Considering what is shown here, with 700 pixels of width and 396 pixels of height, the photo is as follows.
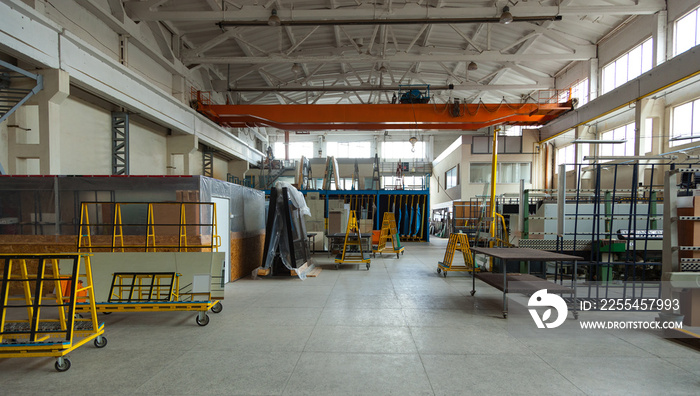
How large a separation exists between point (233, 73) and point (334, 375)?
20.0 meters

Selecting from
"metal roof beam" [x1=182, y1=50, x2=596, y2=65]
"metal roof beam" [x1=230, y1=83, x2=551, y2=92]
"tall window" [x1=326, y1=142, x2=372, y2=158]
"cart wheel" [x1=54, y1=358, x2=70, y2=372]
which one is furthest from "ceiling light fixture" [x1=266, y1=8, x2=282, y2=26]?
"tall window" [x1=326, y1=142, x2=372, y2=158]

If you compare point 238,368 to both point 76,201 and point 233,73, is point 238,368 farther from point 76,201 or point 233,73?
point 233,73

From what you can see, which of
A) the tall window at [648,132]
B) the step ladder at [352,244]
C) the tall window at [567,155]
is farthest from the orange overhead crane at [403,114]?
the step ladder at [352,244]

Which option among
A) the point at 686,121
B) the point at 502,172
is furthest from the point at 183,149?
the point at 686,121

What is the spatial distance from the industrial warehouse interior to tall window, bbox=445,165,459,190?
4224mm

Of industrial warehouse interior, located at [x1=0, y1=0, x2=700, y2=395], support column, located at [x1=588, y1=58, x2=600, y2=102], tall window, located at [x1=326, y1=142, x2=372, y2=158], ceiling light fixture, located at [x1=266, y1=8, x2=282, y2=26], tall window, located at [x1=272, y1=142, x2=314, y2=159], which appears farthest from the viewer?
tall window, located at [x1=326, y1=142, x2=372, y2=158]

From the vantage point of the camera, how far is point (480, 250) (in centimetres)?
662

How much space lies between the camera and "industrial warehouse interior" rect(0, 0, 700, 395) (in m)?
3.88

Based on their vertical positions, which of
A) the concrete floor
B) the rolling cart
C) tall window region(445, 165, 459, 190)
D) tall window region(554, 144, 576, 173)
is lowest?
the concrete floor

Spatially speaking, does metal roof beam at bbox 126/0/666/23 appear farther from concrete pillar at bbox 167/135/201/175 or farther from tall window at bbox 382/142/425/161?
tall window at bbox 382/142/425/161

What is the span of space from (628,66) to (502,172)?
31.4 feet

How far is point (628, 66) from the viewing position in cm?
1516

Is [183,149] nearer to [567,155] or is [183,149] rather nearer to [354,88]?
[354,88]

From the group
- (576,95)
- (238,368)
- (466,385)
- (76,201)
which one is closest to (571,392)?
(466,385)
